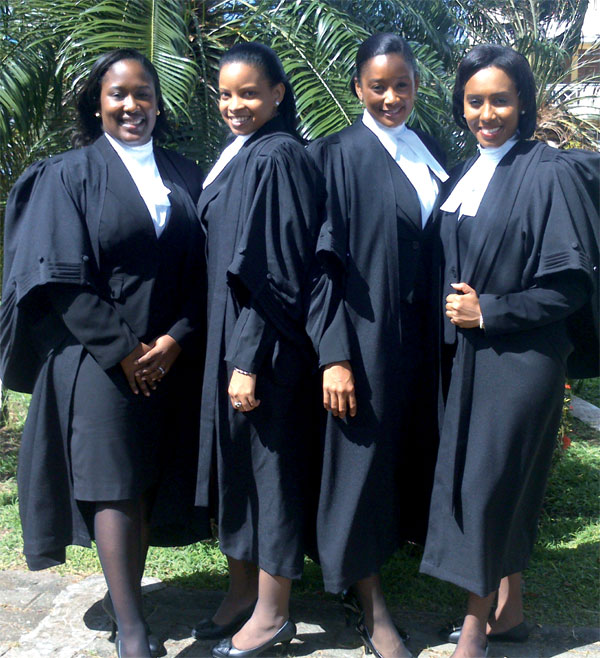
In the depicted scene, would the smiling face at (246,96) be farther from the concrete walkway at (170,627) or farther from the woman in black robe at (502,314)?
the concrete walkway at (170,627)

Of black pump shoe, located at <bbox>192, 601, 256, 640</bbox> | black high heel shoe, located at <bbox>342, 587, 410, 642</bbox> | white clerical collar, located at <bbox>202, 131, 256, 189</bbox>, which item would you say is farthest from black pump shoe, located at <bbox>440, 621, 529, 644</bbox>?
white clerical collar, located at <bbox>202, 131, 256, 189</bbox>

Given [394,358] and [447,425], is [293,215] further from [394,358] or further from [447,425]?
[447,425]

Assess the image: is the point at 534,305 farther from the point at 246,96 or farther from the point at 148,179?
the point at 148,179

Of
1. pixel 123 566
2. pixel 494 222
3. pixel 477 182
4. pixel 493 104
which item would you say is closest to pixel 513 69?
pixel 493 104

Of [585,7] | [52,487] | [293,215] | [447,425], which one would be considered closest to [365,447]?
[447,425]

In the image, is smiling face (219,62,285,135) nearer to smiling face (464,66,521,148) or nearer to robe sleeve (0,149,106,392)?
robe sleeve (0,149,106,392)

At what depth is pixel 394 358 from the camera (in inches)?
115

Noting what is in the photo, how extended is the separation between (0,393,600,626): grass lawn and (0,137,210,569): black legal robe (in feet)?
2.90

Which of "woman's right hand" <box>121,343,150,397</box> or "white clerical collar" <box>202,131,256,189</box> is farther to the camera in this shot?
"white clerical collar" <box>202,131,256,189</box>

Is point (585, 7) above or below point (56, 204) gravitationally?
above

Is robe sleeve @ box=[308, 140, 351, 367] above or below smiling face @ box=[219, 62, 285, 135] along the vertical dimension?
below

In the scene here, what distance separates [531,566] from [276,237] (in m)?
2.16

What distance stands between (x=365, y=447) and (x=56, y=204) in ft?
4.44

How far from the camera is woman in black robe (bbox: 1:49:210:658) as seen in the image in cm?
282
